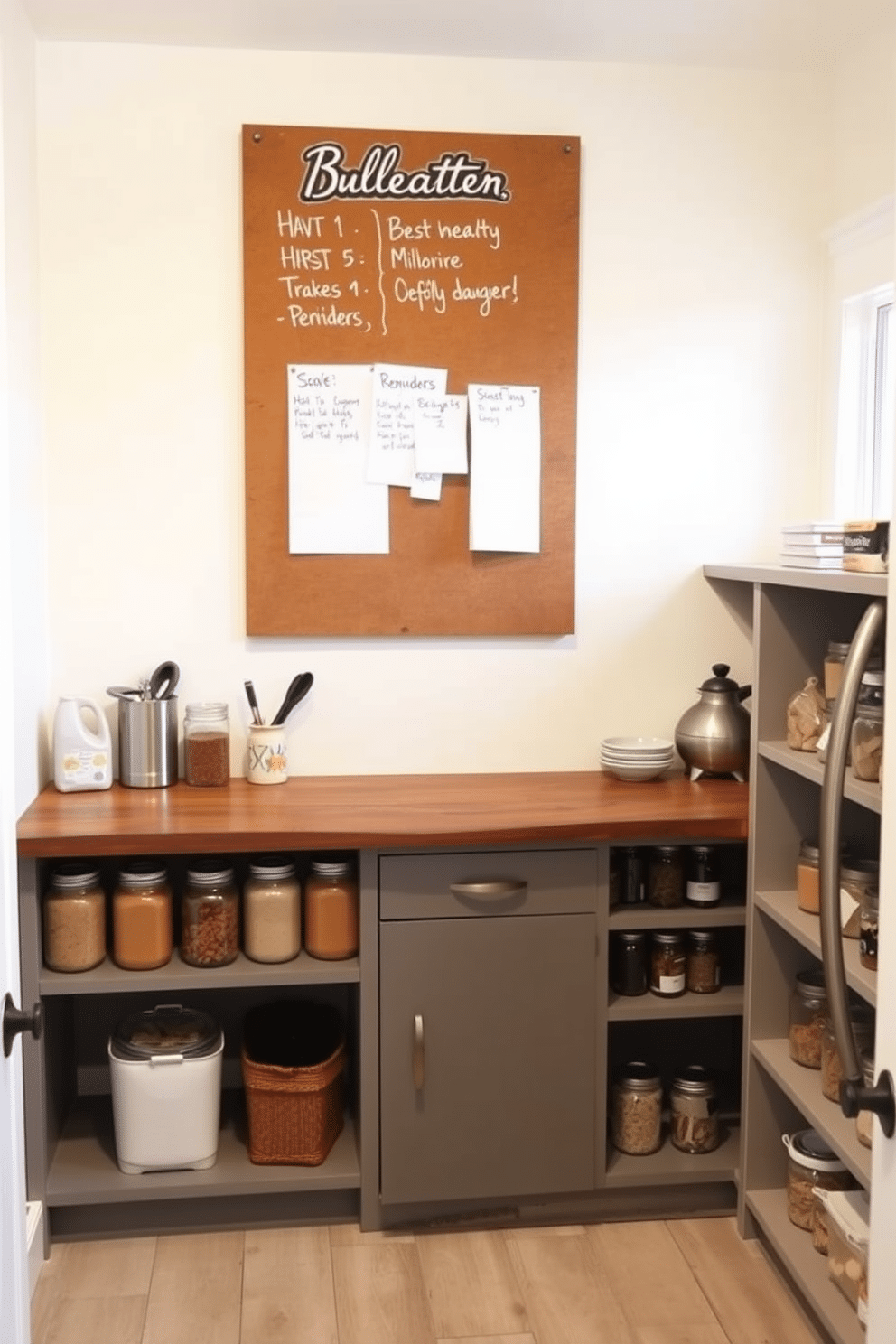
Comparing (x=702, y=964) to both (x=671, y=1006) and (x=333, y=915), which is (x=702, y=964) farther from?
(x=333, y=915)

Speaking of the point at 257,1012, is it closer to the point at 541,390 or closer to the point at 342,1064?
the point at 342,1064

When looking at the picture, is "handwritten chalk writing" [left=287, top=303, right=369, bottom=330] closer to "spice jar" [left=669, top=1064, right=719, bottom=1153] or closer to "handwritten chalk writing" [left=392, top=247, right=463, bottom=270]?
"handwritten chalk writing" [left=392, top=247, right=463, bottom=270]

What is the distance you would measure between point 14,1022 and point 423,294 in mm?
2209

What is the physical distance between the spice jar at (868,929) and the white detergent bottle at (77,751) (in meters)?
1.60

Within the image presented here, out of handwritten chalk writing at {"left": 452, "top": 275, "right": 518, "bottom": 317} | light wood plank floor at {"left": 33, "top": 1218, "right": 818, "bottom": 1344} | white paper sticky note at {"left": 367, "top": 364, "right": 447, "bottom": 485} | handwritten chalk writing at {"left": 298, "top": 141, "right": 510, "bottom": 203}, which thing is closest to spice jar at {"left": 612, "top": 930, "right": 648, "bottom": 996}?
light wood plank floor at {"left": 33, "top": 1218, "right": 818, "bottom": 1344}

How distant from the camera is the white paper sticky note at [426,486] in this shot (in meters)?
3.28

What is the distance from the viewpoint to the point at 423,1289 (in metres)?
Result: 2.72

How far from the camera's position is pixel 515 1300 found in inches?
106

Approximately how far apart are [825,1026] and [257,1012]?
50.5 inches

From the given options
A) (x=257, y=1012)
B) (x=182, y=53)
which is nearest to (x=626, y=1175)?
(x=257, y=1012)

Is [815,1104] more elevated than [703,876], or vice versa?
[703,876]

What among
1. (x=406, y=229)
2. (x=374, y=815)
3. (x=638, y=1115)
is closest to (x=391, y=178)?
(x=406, y=229)

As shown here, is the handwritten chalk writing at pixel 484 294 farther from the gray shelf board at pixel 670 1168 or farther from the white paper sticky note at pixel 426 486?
the gray shelf board at pixel 670 1168

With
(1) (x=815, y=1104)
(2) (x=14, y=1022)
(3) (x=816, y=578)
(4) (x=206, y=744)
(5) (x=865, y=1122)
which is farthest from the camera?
(4) (x=206, y=744)
